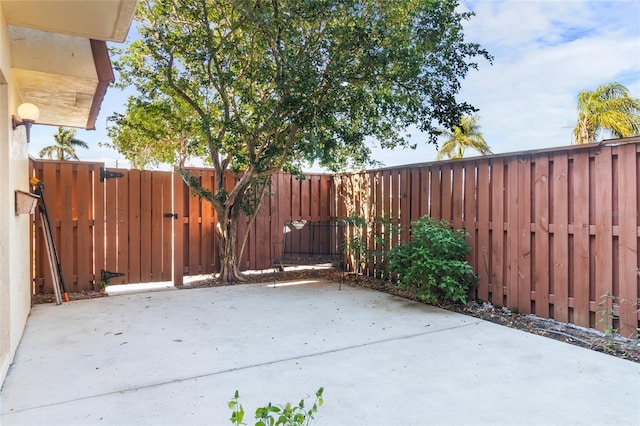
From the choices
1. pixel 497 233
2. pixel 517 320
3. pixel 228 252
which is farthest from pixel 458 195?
pixel 228 252

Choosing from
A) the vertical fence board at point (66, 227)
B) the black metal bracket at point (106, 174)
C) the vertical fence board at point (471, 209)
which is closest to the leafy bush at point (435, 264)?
the vertical fence board at point (471, 209)

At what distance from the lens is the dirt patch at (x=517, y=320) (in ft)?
10.3

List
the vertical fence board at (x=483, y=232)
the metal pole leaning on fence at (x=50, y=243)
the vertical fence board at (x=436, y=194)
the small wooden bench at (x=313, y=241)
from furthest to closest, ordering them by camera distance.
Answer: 1. the small wooden bench at (x=313, y=241)
2. the vertical fence board at (x=436, y=194)
3. the metal pole leaning on fence at (x=50, y=243)
4. the vertical fence board at (x=483, y=232)

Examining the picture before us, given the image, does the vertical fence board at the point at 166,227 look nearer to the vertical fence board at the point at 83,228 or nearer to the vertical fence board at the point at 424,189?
the vertical fence board at the point at 83,228

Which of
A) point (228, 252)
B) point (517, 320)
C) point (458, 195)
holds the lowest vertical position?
point (517, 320)

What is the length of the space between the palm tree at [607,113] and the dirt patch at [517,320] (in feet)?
41.2

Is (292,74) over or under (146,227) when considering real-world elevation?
over

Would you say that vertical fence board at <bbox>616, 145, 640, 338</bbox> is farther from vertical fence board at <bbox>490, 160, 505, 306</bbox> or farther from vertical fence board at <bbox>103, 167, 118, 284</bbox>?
vertical fence board at <bbox>103, 167, 118, 284</bbox>

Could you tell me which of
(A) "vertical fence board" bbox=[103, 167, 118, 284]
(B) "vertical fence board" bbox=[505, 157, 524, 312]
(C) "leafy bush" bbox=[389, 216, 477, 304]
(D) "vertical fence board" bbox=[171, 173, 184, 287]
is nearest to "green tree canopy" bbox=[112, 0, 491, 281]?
(D) "vertical fence board" bbox=[171, 173, 184, 287]

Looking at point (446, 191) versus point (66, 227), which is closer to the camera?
point (446, 191)

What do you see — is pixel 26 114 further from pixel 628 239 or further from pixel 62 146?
pixel 62 146

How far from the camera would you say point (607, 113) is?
543 inches

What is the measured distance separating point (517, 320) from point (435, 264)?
101 cm

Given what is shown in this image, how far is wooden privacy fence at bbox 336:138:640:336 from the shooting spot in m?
3.35
